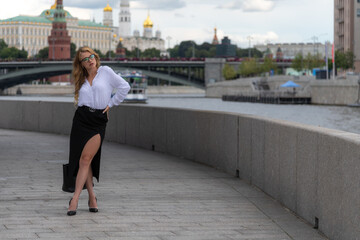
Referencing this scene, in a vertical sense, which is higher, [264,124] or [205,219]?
[264,124]

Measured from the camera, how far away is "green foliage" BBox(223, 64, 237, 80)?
142 metres

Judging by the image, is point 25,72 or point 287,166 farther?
point 25,72

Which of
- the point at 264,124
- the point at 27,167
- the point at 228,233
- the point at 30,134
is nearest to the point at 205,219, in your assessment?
the point at 228,233

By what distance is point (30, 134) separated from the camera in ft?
69.4

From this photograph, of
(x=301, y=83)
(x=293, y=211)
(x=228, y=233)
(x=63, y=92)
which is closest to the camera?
(x=228, y=233)

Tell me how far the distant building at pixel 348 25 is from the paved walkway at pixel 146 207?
10991 cm

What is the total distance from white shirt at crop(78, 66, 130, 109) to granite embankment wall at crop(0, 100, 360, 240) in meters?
1.75

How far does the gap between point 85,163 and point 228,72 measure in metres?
135

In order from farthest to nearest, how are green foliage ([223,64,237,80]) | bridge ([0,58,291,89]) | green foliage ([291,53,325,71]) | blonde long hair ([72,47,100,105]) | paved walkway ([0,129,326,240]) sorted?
1. green foliage ([223,64,237,80])
2. green foliage ([291,53,325,71])
3. bridge ([0,58,291,89])
4. blonde long hair ([72,47,100,105])
5. paved walkway ([0,129,326,240])

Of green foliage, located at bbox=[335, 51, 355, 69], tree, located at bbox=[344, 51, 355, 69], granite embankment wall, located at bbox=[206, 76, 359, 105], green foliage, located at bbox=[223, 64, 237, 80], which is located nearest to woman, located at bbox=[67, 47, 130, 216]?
granite embankment wall, located at bbox=[206, 76, 359, 105]

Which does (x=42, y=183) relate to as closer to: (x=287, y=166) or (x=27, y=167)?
(x=27, y=167)

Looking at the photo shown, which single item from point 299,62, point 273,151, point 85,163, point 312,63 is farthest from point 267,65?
point 85,163

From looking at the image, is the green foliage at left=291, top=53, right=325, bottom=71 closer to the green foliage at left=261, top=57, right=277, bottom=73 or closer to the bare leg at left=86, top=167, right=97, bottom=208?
the green foliage at left=261, top=57, right=277, bottom=73

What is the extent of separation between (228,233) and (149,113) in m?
9.19
